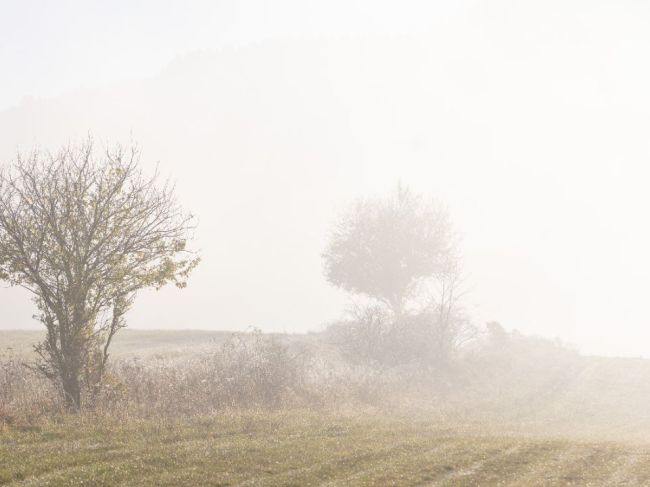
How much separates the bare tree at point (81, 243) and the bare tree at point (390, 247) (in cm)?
4052

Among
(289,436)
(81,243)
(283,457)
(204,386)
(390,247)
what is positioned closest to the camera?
(283,457)

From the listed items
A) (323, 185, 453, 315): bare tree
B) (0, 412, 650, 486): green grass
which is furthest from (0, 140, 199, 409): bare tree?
(323, 185, 453, 315): bare tree

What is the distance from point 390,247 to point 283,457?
47.4 m

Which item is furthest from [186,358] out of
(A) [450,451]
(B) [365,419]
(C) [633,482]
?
(C) [633,482]

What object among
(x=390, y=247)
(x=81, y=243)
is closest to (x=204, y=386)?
(x=81, y=243)

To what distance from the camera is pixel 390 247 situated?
206 ft

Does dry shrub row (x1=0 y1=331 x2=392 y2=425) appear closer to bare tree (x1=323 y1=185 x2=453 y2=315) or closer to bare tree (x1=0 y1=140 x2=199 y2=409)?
bare tree (x1=0 y1=140 x2=199 y2=409)

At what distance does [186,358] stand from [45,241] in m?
15.8

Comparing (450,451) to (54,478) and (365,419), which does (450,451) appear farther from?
(54,478)

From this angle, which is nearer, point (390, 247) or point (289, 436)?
point (289, 436)

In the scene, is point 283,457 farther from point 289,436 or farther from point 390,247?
point 390,247

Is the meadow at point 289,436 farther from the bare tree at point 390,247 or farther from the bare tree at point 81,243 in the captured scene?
the bare tree at point 390,247

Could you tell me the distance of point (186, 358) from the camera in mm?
35969

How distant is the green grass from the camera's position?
14.0 m
